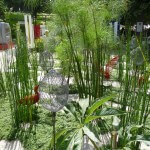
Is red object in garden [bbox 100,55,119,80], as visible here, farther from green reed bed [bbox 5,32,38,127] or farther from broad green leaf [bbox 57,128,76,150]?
broad green leaf [bbox 57,128,76,150]

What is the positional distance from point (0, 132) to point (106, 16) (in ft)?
4.23

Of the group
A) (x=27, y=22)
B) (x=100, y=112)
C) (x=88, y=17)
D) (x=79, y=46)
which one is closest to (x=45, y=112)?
(x=79, y=46)

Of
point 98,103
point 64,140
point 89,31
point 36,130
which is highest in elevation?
point 89,31

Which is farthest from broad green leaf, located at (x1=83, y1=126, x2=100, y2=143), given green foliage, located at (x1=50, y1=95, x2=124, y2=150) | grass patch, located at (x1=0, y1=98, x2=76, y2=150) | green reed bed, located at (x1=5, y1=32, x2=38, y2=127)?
green reed bed, located at (x1=5, y1=32, x2=38, y2=127)

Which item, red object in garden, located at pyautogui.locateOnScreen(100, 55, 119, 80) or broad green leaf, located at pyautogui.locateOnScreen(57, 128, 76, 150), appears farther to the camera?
red object in garden, located at pyautogui.locateOnScreen(100, 55, 119, 80)

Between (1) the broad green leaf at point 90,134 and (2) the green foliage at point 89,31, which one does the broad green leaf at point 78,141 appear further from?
(2) the green foliage at point 89,31

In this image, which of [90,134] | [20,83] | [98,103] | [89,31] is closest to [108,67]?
[89,31]

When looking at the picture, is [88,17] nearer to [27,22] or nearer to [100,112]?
[100,112]

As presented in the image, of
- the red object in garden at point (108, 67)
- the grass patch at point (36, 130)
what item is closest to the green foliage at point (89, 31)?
the grass patch at point (36, 130)

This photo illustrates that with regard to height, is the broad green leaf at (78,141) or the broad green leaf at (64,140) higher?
the broad green leaf at (78,141)

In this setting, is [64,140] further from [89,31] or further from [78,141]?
[89,31]

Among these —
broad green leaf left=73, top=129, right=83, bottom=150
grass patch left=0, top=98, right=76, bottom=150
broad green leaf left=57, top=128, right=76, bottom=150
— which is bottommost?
grass patch left=0, top=98, right=76, bottom=150

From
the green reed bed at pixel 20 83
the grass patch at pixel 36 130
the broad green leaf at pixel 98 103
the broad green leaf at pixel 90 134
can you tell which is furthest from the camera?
the green reed bed at pixel 20 83

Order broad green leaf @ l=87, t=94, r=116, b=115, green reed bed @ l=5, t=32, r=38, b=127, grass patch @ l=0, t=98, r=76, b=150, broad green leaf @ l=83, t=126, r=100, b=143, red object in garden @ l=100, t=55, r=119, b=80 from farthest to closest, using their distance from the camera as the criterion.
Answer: red object in garden @ l=100, t=55, r=119, b=80, green reed bed @ l=5, t=32, r=38, b=127, grass patch @ l=0, t=98, r=76, b=150, broad green leaf @ l=87, t=94, r=116, b=115, broad green leaf @ l=83, t=126, r=100, b=143
